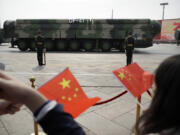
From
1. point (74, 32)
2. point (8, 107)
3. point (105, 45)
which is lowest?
point (8, 107)

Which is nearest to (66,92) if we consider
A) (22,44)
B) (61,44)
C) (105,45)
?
(105,45)

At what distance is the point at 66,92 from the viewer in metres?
1.21

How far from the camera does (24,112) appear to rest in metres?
3.71

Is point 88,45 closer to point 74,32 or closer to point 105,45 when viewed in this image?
point 105,45

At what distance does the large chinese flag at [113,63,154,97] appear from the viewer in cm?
211

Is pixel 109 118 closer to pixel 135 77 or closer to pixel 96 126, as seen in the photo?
pixel 96 126

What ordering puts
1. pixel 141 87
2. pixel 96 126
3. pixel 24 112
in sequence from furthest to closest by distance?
pixel 24 112, pixel 96 126, pixel 141 87

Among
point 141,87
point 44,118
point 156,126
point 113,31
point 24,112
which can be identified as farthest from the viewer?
point 113,31

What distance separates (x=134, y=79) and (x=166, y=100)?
1428 mm

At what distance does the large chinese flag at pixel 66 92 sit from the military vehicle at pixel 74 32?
56.7 feet

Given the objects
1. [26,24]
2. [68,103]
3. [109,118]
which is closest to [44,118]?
[68,103]

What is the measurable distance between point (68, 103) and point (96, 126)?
213 centimetres

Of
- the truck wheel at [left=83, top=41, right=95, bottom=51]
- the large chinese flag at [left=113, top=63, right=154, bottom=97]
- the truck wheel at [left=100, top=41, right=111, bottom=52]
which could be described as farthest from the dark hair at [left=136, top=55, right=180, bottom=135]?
the truck wheel at [left=83, top=41, right=95, bottom=51]

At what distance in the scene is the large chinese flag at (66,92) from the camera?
→ 1.15 meters
